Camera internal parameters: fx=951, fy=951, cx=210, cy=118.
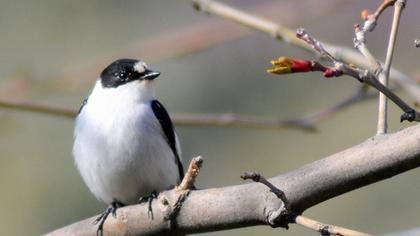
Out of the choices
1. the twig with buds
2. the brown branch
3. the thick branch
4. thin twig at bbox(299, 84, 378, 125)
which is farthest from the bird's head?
the twig with buds

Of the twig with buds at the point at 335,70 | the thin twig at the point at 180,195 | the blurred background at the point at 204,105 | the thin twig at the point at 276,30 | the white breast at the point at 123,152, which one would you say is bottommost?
the thin twig at the point at 180,195

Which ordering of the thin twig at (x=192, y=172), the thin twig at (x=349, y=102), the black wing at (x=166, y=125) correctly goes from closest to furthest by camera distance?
1. the thin twig at (x=192, y=172)
2. the thin twig at (x=349, y=102)
3. the black wing at (x=166, y=125)

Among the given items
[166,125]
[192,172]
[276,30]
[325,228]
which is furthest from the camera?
[166,125]

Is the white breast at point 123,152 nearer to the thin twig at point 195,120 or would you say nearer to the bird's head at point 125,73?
the bird's head at point 125,73

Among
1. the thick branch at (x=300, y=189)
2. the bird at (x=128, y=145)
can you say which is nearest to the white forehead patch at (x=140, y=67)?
the bird at (x=128, y=145)

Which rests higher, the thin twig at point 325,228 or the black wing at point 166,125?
the black wing at point 166,125

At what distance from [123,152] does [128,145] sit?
0.13ft

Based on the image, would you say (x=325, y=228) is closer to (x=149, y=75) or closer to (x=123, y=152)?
(x=123, y=152)

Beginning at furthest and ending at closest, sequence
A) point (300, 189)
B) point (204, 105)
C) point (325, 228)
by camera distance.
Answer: point (204, 105) < point (300, 189) < point (325, 228)

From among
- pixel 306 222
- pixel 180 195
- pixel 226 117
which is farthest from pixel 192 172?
pixel 226 117

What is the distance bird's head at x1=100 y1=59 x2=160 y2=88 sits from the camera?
15.1ft

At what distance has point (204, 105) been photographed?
9406 mm

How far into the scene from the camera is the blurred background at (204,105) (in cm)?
806

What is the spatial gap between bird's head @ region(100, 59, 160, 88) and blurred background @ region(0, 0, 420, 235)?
242cm
